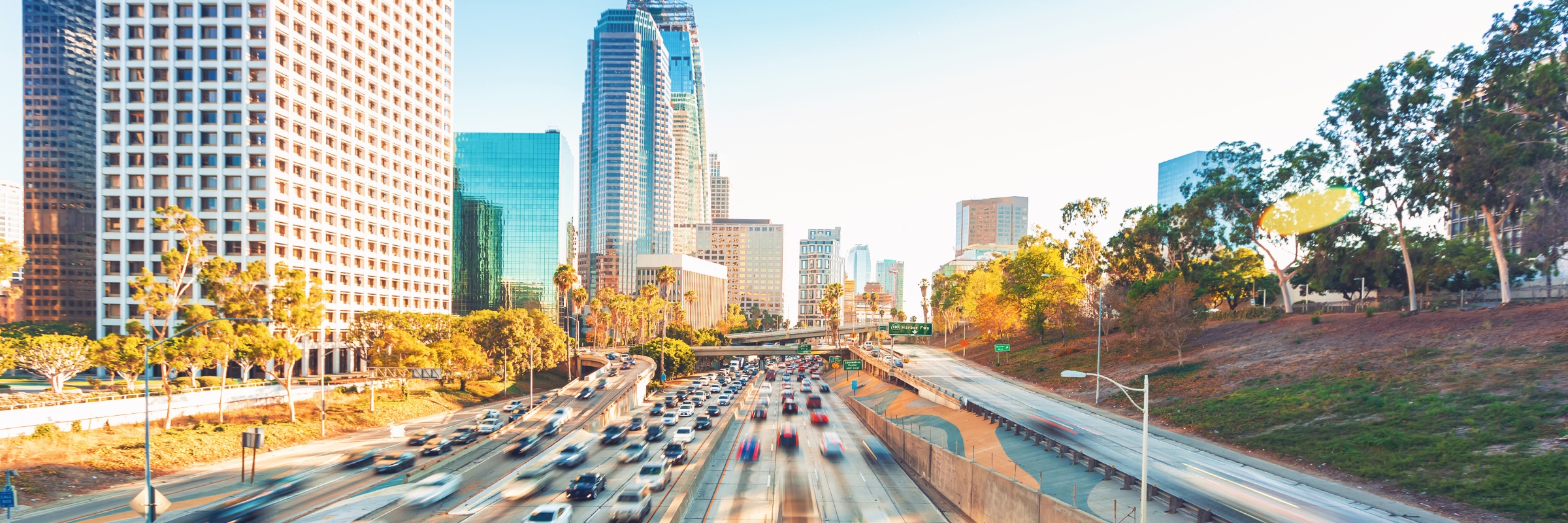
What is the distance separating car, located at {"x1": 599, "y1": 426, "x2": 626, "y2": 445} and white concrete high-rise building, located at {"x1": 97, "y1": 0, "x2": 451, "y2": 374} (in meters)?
44.3

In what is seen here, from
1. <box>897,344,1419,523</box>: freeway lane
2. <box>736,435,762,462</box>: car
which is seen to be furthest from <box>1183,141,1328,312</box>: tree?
<box>736,435,762,462</box>: car

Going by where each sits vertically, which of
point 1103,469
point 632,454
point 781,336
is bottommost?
point 781,336

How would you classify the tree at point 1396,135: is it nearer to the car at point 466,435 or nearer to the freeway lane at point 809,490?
the freeway lane at point 809,490

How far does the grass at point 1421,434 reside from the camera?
2767 centimetres

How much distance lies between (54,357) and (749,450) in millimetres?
54903

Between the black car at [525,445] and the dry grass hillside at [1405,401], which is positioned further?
the black car at [525,445]

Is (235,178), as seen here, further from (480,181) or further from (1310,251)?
(1310,251)

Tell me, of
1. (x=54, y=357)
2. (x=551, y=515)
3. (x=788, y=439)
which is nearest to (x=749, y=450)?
(x=788, y=439)

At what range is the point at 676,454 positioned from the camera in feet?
154

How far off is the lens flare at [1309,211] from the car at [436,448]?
81864mm

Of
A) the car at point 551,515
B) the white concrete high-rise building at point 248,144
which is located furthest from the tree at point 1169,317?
the white concrete high-rise building at point 248,144

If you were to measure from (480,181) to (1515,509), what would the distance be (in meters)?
183

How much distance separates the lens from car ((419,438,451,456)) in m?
46.6

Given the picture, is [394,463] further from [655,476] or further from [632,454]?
[655,476]
